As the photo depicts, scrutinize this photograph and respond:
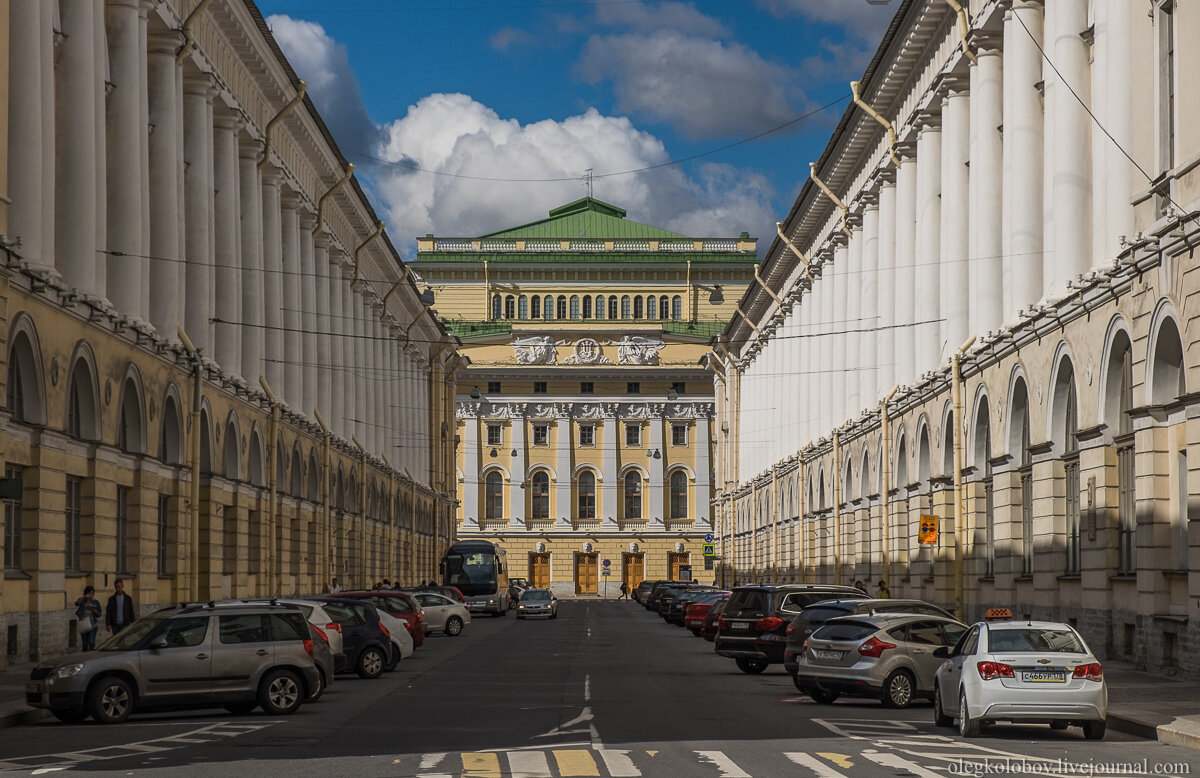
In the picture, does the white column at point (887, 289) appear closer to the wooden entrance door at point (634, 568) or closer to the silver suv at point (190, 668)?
the silver suv at point (190, 668)

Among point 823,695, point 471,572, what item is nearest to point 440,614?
point 471,572

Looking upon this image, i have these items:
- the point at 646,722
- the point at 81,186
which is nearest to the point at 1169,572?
the point at 646,722

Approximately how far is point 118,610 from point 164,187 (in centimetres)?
1255

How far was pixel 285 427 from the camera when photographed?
56.4 m

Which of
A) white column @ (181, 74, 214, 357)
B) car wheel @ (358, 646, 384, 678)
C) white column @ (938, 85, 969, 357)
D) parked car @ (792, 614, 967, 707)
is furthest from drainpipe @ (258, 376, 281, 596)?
parked car @ (792, 614, 967, 707)

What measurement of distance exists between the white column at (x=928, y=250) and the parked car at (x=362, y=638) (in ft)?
65.7

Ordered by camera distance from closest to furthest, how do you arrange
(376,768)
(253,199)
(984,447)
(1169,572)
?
1. (376,768)
2. (1169,572)
3. (984,447)
4. (253,199)

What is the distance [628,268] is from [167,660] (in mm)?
106009

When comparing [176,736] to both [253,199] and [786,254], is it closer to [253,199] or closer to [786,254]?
[253,199]

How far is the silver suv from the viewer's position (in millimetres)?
21438

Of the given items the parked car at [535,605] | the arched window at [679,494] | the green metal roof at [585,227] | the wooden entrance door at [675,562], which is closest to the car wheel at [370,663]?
the parked car at [535,605]

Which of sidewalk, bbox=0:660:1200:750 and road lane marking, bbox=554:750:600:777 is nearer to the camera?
road lane marking, bbox=554:750:600:777

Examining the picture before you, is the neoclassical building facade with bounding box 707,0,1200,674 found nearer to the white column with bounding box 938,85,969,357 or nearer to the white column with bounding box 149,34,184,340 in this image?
the white column with bounding box 938,85,969,357

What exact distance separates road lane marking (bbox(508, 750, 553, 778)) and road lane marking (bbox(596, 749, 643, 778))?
57 centimetres
